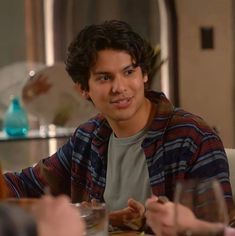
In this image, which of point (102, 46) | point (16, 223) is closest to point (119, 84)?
point (102, 46)

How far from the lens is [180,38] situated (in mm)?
3533

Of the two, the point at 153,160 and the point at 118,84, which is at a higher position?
the point at 118,84

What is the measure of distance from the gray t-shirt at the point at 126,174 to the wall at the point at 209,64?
1.80 metres

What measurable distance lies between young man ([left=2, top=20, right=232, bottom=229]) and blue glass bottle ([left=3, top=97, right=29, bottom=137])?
0.88m

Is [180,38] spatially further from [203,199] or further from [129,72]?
[203,199]

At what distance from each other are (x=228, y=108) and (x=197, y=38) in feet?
1.56

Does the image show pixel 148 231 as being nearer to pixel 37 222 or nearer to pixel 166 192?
pixel 166 192

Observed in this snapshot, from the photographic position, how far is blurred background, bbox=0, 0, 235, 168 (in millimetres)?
3338

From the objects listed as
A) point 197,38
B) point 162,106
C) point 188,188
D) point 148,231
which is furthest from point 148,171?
point 197,38

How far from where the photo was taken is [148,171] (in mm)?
1697

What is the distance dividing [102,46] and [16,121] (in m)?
1.16

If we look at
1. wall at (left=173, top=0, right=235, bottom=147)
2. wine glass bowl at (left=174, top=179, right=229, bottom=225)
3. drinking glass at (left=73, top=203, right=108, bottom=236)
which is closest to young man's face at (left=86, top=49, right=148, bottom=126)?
drinking glass at (left=73, top=203, right=108, bottom=236)

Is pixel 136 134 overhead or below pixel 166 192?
overhead

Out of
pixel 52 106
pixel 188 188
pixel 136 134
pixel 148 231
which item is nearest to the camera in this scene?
pixel 188 188
